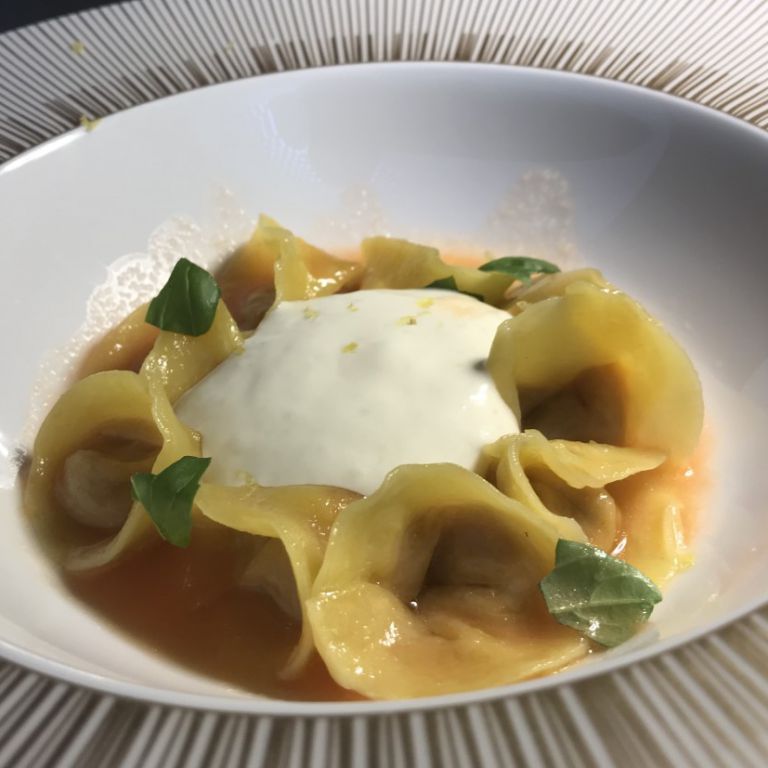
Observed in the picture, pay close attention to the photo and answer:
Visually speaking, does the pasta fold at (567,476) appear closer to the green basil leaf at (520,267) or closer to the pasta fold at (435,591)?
the pasta fold at (435,591)

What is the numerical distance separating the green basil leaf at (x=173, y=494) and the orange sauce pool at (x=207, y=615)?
158 millimetres

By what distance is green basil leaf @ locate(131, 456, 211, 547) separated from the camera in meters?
1.88

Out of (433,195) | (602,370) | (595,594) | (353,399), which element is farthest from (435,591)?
(433,195)

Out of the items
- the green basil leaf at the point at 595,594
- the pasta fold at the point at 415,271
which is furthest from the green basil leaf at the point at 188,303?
the green basil leaf at the point at 595,594

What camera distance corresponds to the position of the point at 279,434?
210 cm

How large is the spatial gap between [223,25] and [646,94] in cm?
161

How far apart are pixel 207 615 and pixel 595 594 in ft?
2.81

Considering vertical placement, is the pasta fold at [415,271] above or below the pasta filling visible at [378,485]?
above

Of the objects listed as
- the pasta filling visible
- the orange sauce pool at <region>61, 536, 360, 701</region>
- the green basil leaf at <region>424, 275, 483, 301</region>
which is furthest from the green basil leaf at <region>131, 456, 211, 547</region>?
the green basil leaf at <region>424, 275, 483, 301</region>

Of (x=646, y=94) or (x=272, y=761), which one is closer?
(x=272, y=761)

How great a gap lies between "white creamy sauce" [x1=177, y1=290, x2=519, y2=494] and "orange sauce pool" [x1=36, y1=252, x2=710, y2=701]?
9.1 inches

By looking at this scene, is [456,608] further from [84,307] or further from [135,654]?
[84,307]

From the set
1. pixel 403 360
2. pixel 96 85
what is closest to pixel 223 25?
pixel 96 85

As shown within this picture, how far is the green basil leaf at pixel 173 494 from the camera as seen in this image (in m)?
1.88
